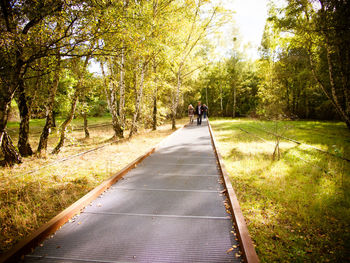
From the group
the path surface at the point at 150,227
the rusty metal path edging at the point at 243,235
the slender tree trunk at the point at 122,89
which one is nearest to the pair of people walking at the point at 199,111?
the slender tree trunk at the point at 122,89

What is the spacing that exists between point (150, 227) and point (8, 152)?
6249mm

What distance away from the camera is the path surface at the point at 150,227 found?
2223mm

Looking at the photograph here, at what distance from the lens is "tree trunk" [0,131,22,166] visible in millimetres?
5845

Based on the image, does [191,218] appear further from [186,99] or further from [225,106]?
[225,106]

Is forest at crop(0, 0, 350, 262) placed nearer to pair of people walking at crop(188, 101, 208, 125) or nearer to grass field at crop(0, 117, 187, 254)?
grass field at crop(0, 117, 187, 254)

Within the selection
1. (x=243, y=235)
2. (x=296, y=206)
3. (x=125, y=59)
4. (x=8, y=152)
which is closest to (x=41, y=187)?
(x=8, y=152)

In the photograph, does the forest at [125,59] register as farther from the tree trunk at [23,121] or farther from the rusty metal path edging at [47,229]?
the rusty metal path edging at [47,229]

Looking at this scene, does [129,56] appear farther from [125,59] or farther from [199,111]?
[199,111]

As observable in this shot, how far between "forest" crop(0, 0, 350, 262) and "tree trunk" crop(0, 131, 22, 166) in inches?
1.0

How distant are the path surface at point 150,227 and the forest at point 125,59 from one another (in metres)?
3.64

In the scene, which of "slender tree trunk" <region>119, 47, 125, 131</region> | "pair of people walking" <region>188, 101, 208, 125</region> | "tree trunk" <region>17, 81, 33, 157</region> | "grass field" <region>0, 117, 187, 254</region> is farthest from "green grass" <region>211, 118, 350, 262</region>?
"pair of people walking" <region>188, 101, 208, 125</region>

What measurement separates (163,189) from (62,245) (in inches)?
84.0

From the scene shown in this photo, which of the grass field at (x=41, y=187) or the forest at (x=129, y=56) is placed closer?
the grass field at (x=41, y=187)

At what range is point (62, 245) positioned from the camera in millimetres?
2385
